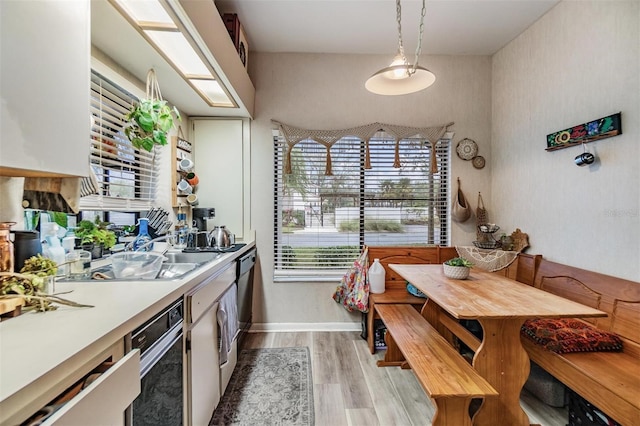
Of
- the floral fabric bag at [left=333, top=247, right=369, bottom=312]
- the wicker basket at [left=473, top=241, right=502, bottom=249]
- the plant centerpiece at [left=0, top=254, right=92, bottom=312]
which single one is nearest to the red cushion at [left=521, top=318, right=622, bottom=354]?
the wicker basket at [left=473, top=241, right=502, bottom=249]

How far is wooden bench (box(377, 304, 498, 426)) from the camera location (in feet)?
4.54

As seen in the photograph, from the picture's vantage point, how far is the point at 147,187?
2.22m

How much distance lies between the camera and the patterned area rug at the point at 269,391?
5.72 ft

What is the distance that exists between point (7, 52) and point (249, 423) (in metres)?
1.96

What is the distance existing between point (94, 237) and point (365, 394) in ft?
6.46

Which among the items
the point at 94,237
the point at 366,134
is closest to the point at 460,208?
the point at 366,134

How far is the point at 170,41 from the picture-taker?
5.39 ft

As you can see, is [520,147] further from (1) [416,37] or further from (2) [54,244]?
(2) [54,244]

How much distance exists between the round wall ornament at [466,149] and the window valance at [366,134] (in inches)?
9.5

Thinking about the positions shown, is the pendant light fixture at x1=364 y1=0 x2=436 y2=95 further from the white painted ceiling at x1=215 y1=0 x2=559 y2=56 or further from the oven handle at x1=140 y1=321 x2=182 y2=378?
the oven handle at x1=140 y1=321 x2=182 y2=378

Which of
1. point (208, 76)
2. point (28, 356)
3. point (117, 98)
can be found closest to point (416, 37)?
point (208, 76)

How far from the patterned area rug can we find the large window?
897 mm

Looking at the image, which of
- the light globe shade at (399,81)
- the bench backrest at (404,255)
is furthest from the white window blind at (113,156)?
the bench backrest at (404,255)

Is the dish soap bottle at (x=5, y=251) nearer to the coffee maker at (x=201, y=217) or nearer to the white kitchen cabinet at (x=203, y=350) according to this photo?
the white kitchen cabinet at (x=203, y=350)
